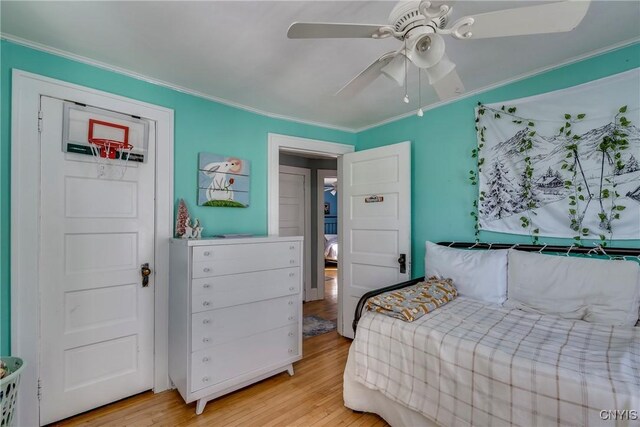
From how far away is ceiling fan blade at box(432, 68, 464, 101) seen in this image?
4.57 ft

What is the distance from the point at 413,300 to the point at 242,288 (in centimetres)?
122

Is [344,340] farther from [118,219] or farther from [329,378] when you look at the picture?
[118,219]

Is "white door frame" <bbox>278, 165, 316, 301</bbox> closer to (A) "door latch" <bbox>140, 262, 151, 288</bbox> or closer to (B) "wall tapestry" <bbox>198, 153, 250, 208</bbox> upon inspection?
(B) "wall tapestry" <bbox>198, 153, 250, 208</bbox>

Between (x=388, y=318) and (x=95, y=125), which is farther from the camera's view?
(x=95, y=125)

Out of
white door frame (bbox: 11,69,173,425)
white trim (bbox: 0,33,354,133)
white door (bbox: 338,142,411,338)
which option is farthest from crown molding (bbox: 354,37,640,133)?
white door frame (bbox: 11,69,173,425)

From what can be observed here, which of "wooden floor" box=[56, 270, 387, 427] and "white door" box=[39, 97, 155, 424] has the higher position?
"white door" box=[39, 97, 155, 424]

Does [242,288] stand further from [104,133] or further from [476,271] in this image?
[476,271]

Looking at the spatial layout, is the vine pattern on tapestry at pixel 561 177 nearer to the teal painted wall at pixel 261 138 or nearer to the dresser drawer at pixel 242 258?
the teal painted wall at pixel 261 138

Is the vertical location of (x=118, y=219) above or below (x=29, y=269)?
above

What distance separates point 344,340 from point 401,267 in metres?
1.10

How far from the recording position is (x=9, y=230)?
1.70 meters

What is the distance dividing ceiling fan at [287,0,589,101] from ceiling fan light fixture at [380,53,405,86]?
1.5 inches

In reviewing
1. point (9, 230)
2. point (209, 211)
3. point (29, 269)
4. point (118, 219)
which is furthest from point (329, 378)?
point (9, 230)

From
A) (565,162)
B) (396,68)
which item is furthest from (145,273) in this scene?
(565,162)
